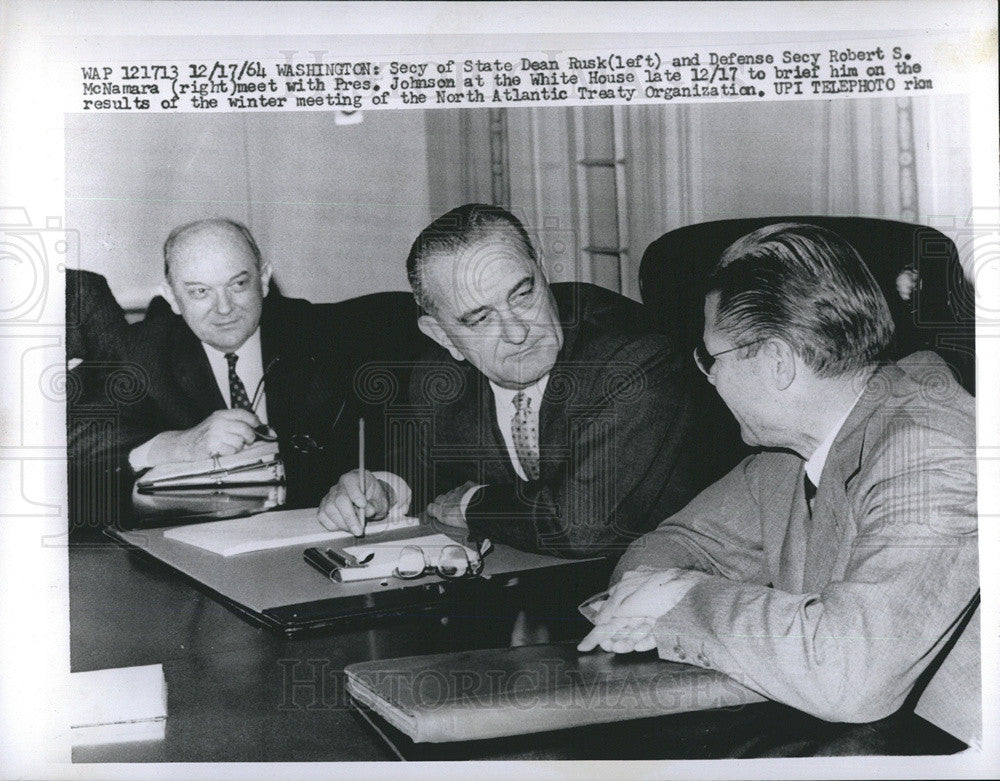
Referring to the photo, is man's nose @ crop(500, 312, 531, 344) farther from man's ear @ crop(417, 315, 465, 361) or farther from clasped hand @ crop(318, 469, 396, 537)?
clasped hand @ crop(318, 469, 396, 537)

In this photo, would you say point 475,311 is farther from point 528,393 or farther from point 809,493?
point 809,493

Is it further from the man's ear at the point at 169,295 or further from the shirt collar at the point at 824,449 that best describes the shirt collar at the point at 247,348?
the shirt collar at the point at 824,449

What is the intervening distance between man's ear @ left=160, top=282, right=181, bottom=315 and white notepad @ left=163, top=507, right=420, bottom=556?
1.14ft

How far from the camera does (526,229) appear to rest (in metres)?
1.53

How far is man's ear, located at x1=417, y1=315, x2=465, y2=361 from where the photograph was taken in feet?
5.05

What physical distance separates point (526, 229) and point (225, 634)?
0.76 meters

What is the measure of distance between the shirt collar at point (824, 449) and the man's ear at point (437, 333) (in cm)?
56

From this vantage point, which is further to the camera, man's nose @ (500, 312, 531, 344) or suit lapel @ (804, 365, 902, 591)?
man's nose @ (500, 312, 531, 344)

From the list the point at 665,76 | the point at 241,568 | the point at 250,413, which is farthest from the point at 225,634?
the point at 665,76

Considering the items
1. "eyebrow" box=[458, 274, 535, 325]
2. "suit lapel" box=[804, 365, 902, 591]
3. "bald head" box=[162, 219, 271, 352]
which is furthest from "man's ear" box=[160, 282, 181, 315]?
"suit lapel" box=[804, 365, 902, 591]

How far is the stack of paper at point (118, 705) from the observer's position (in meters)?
1.42

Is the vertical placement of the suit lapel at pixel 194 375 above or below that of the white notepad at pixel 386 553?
above

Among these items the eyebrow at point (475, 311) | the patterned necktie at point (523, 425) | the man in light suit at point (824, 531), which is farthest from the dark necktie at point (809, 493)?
the eyebrow at point (475, 311)

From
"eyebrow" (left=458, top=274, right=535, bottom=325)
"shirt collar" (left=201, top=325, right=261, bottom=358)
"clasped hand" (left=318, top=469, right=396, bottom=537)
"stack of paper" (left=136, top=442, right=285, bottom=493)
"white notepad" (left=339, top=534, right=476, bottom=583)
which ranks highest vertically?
"eyebrow" (left=458, top=274, right=535, bottom=325)
